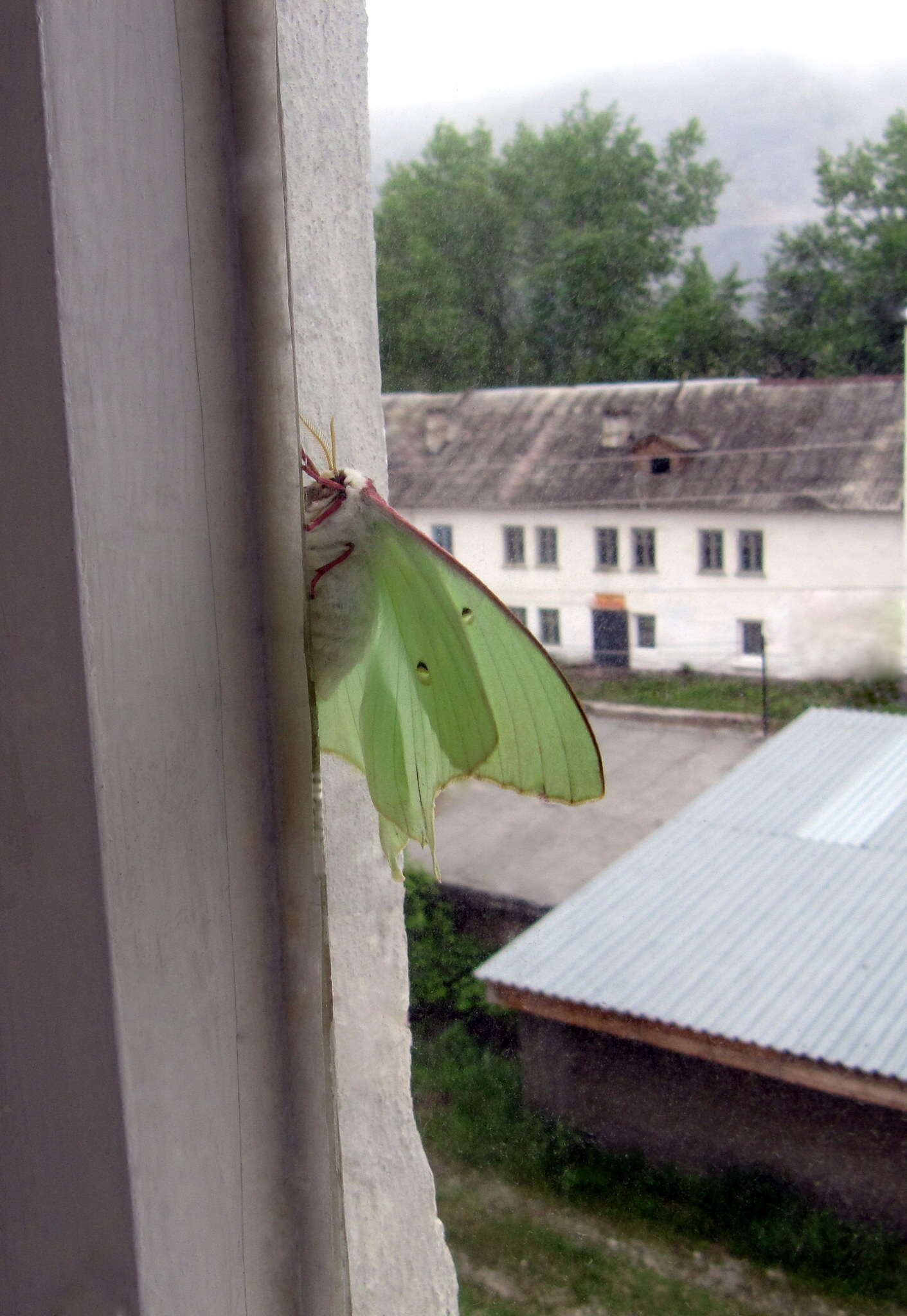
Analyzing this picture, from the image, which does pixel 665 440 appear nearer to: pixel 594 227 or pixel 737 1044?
pixel 594 227

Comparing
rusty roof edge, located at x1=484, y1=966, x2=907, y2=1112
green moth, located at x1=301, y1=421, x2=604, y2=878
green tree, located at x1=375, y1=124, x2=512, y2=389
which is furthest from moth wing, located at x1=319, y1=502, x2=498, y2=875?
rusty roof edge, located at x1=484, y1=966, x2=907, y2=1112

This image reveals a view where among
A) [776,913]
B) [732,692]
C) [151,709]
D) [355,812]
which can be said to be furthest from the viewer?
[776,913]

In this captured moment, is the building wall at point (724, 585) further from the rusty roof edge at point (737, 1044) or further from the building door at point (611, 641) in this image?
the rusty roof edge at point (737, 1044)

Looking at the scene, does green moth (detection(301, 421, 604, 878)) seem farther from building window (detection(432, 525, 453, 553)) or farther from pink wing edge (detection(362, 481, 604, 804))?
building window (detection(432, 525, 453, 553))

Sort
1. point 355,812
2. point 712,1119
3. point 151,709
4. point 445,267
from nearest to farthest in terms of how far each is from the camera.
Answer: point 151,709
point 355,812
point 445,267
point 712,1119

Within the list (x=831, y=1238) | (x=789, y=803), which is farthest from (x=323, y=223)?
(x=831, y=1238)

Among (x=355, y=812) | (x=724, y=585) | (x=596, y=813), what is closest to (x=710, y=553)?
(x=724, y=585)
